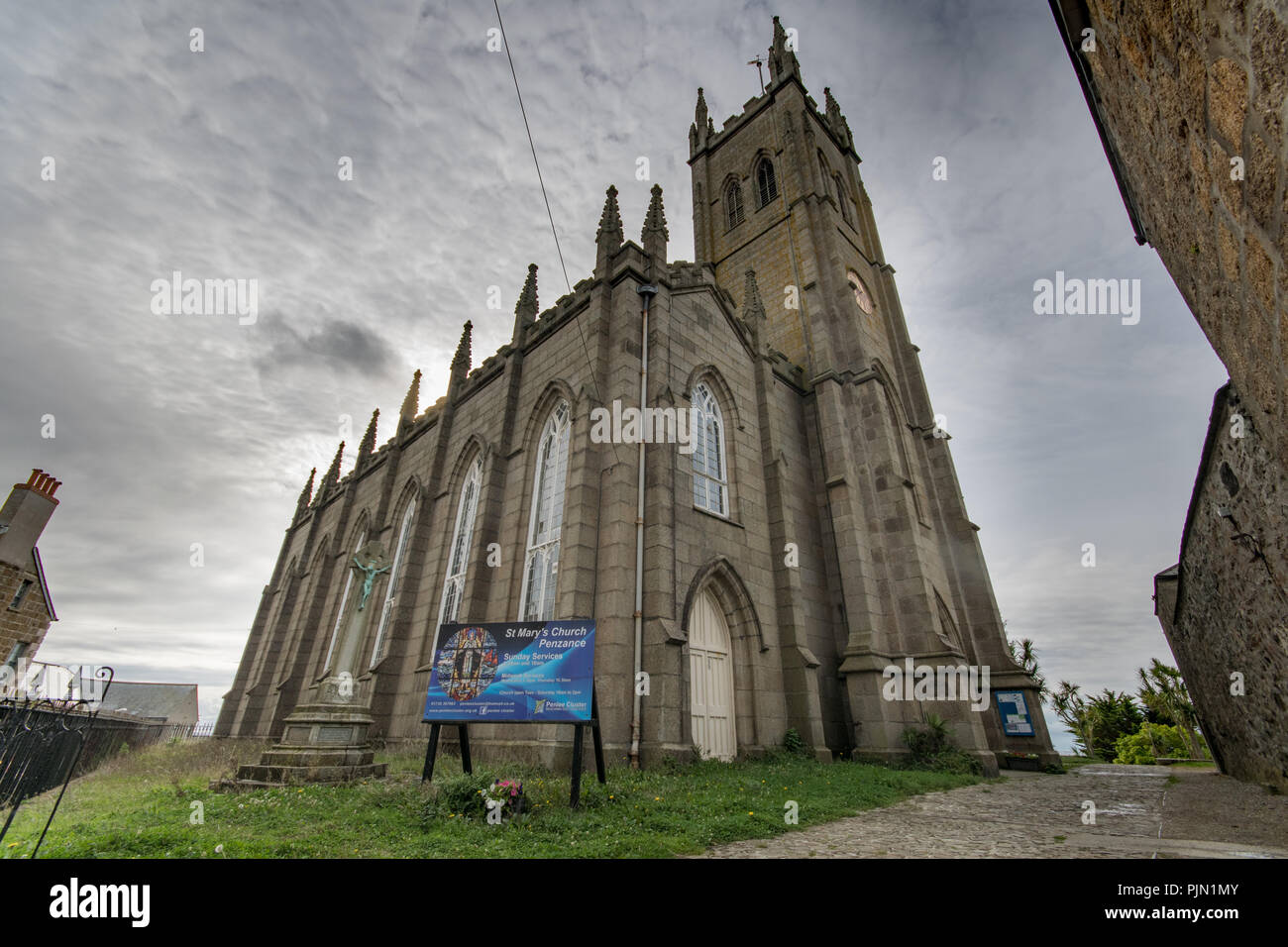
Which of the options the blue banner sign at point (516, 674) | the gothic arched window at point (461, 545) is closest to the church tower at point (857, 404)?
the blue banner sign at point (516, 674)

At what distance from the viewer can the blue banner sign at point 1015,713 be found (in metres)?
16.1

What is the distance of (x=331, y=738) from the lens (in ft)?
31.7

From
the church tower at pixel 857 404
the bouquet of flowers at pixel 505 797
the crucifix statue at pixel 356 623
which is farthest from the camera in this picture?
the church tower at pixel 857 404

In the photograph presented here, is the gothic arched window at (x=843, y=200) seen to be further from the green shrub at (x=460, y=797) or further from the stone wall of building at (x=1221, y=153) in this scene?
the green shrub at (x=460, y=797)

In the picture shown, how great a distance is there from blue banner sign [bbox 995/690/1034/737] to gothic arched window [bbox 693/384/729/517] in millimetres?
10488

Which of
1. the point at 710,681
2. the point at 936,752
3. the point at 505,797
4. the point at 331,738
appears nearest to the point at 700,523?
the point at 710,681

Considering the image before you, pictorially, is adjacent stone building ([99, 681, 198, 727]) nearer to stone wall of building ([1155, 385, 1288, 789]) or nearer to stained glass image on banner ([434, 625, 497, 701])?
stained glass image on banner ([434, 625, 497, 701])

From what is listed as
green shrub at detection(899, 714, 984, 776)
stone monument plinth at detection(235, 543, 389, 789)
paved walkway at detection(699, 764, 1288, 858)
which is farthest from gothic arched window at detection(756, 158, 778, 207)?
paved walkway at detection(699, 764, 1288, 858)

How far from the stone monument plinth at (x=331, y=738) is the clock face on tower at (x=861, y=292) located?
20769 millimetres

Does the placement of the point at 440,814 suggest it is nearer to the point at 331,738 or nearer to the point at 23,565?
the point at 331,738

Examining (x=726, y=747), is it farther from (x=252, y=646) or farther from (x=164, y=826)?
(x=252, y=646)

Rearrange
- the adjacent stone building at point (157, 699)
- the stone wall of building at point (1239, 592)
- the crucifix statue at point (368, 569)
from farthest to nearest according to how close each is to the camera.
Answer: the adjacent stone building at point (157, 699)
the crucifix statue at point (368, 569)
the stone wall of building at point (1239, 592)

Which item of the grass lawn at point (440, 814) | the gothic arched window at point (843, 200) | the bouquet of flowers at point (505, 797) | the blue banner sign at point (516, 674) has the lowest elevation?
the grass lawn at point (440, 814)

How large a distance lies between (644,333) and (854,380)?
841 cm
